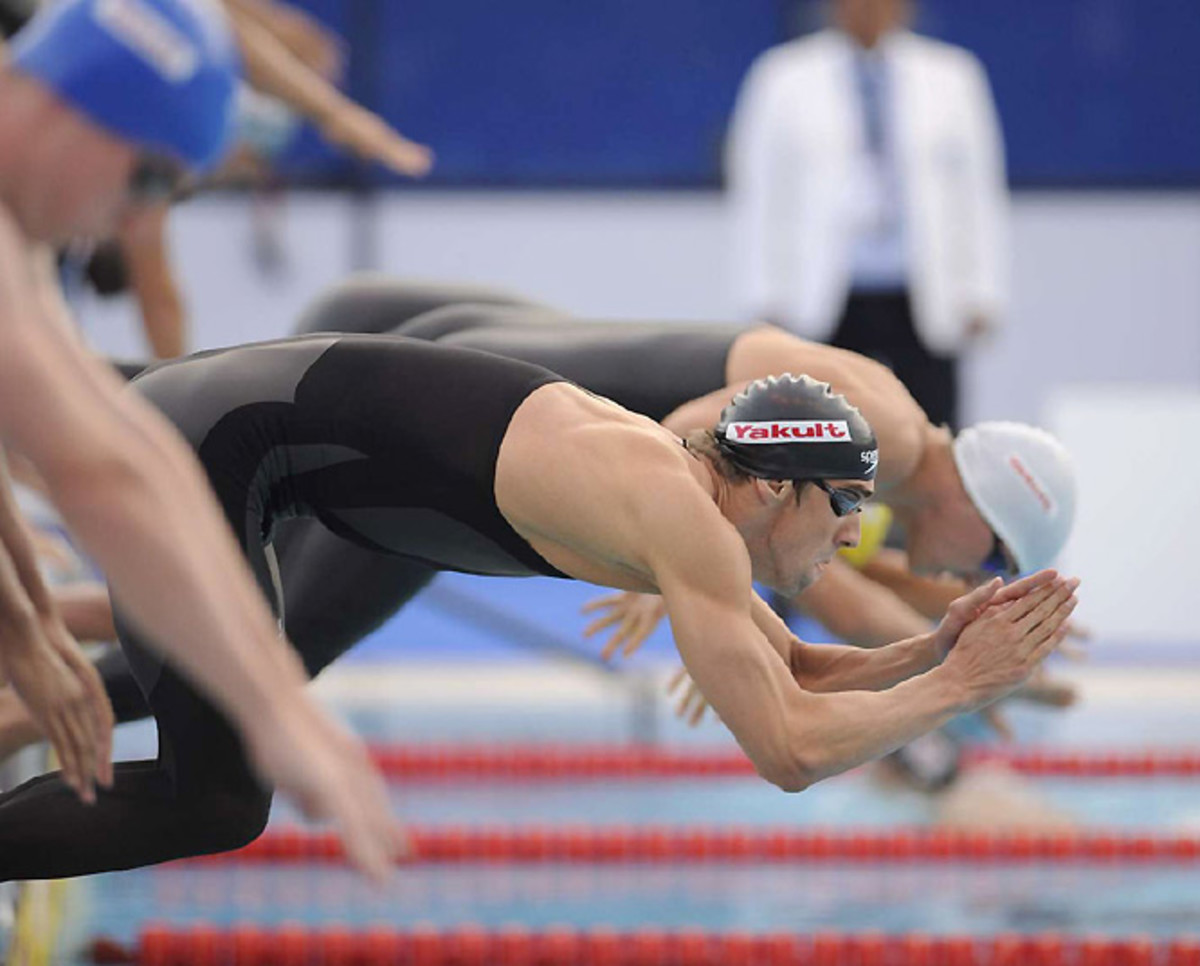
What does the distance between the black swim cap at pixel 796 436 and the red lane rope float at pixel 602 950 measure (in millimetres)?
1333

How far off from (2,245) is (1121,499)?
6.12 m

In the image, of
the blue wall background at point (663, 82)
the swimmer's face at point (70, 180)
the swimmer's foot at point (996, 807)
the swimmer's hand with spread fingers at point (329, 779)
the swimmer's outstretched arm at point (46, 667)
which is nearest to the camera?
the swimmer's hand with spread fingers at point (329, 779)

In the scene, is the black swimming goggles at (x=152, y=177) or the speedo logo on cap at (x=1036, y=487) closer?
the black swimming goggles at (x=152, y=177)

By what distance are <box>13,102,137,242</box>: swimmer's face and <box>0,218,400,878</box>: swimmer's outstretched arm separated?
0.08 metres

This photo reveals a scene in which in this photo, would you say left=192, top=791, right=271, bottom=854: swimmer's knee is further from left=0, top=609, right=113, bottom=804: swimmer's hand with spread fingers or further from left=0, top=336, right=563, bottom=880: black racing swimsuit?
left=0, top=609, right=113, bottom=804: swimmer's hand with spread fingers

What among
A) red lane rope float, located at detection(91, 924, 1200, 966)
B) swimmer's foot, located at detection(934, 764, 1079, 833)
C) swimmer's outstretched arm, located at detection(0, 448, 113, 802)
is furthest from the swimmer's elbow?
swimmer's foot, located at detection(934, 764, 1079, 833)

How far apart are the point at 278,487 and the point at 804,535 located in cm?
78

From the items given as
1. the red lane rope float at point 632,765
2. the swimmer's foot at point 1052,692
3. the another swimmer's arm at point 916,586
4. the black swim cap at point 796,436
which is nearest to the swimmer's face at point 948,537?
the another swimmer's arm at point 916,586

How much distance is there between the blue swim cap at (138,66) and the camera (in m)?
1.96

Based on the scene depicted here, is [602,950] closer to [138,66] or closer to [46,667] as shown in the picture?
[46,667]

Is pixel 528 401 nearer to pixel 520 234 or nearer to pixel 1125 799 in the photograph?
pixel 1125 799

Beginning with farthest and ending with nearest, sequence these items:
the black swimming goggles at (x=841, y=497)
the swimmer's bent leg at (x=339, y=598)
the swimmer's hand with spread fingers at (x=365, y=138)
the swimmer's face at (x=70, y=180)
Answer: the swimmer's hand with spread fingers at (x=365, y=138) < the swimmer's bent leg at (x=339, y=598) < the black swimming goggles at (x=841, y=497) < the swimmer's face at (x=70, y=180)

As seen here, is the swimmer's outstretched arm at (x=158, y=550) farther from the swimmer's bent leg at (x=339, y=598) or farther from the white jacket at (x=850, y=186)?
the white jacket at (x=850, y=186)

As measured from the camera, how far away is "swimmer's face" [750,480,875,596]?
124 inches
